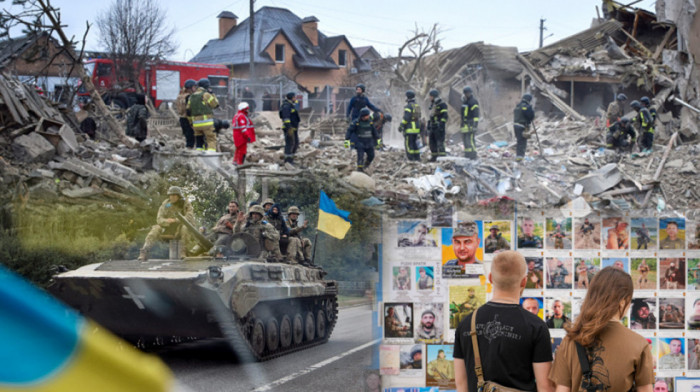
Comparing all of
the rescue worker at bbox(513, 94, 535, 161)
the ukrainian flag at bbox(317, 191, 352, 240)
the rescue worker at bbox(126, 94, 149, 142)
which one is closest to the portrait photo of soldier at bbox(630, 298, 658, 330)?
the ukrainian flag at bbox(317, 191, 352, 240)

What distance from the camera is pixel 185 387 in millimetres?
6891

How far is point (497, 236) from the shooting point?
4340mm

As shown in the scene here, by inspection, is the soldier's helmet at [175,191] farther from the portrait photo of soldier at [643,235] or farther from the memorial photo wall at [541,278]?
the portrait photo of soldier at [643,235]

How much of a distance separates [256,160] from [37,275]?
13.4ft

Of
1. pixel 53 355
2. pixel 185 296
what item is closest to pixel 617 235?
pixel 53 355

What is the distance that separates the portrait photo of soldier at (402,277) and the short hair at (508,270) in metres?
1.24

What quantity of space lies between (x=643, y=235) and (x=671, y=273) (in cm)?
25

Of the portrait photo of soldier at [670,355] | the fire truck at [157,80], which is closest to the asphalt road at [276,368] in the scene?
the portrait photo of soldier at [670,355]

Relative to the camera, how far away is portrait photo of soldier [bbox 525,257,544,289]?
428 centimetres

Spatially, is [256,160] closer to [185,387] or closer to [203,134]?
[203,134]

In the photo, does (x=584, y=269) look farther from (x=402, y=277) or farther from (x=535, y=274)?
(x=402, y=277)

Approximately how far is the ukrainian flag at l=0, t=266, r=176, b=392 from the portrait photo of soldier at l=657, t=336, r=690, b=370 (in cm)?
377

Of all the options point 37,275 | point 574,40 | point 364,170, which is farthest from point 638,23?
point 37,275

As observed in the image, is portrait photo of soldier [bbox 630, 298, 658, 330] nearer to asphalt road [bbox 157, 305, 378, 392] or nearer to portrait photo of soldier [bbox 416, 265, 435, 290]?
portrait photo of soldier [bbox 416, 265, 435, 290]
